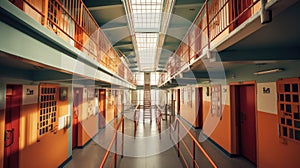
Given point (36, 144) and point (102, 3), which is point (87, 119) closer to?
point (36, 144)

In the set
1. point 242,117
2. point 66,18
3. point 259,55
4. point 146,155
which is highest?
point 66,18

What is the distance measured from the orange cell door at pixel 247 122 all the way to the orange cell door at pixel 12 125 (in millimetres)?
4522

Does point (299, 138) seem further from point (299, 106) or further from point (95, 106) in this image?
point (95, 106)

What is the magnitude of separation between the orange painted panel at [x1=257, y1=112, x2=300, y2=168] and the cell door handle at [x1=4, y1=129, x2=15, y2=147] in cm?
419

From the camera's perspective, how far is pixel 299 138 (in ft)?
7.39

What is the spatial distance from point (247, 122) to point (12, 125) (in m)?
4.63

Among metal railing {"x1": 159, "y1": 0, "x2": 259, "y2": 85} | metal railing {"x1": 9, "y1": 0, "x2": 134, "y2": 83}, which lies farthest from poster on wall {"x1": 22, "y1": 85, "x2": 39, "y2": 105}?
metal railing {"x1": 159, "y1": 0, "x2": 259, "y2": 85}

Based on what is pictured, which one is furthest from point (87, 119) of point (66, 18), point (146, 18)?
point (146, 18)

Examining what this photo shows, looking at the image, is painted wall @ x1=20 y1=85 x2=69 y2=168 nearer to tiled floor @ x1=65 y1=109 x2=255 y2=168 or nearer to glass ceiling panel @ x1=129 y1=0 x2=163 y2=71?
tiled floor @ x1=65 y1=109 x2=255 y2=168

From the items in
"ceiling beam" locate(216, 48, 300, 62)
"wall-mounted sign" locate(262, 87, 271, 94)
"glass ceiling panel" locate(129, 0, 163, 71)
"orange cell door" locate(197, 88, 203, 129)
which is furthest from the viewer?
"orange cell door" locate(197, 88, 203, 129)

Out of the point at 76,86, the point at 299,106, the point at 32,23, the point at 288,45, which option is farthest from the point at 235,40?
the point at 76,86

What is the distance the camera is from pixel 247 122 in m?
3.77

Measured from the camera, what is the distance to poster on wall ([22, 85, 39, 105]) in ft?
8.63

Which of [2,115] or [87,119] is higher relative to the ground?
[2,115]
